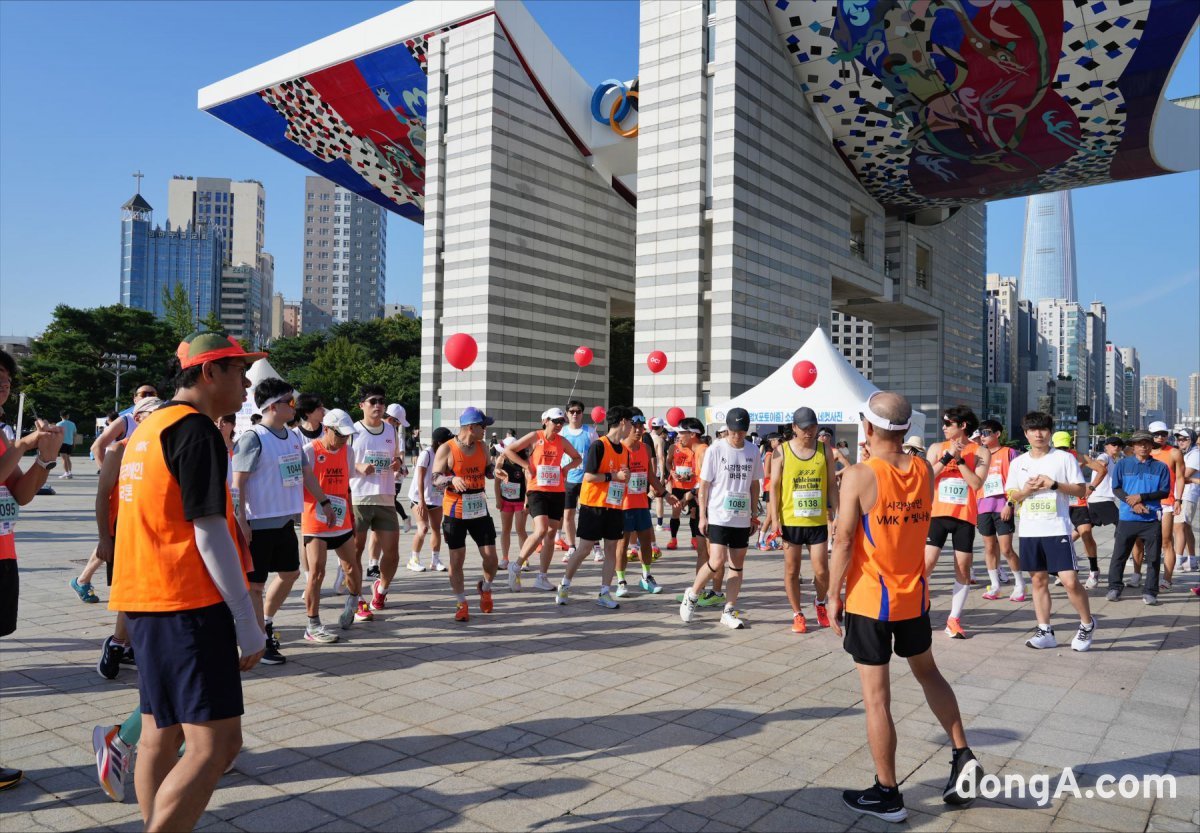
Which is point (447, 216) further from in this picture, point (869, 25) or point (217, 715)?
point (217, 715)

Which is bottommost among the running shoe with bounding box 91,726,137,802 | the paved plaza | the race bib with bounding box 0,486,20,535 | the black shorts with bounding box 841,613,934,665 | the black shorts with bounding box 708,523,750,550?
the paved plaza

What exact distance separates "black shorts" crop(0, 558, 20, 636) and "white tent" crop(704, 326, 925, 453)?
1233cm

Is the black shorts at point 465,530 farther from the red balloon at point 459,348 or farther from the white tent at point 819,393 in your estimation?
the red balloon at point 459,348

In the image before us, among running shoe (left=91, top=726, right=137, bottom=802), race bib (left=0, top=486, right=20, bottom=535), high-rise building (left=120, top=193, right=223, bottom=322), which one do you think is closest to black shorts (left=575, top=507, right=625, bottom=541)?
race bib (left=0, top=486, right=20, bottom=535)

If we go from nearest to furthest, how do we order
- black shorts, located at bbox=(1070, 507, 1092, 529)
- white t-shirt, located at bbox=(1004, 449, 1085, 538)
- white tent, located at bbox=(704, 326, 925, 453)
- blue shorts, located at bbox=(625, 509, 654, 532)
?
1. white t-shirt, located at bbox=(1004, 449, 1085, 538)
2. blue shorts, located at bbox=(625, 509, 654, 532)
3. black shorts, located at bbox=(1070, 507, 1092, 529)
4. white tent, located at bbox=(704, 326, 925, 453)

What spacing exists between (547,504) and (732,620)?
110 inches

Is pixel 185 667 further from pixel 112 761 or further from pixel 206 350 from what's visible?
pixel 112 761

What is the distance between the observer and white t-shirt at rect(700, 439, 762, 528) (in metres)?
7.40

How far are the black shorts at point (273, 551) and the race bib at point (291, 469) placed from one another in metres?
0.33

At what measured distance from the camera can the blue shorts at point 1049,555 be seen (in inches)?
264

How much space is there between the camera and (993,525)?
9.29 meters

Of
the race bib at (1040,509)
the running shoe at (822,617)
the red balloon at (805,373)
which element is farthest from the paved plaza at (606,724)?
the red balloon at (805,373)

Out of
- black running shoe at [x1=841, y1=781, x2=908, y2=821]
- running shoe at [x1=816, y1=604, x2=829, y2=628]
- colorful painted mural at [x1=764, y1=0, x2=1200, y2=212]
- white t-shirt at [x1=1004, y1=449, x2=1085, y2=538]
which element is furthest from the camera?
colorful painted mural at [x1=764, y1=0, x2=1200, y2=212]

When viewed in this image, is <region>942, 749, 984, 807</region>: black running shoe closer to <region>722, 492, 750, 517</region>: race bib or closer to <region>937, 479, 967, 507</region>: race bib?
<region>722, 492, 750, 517</region>: race bib
